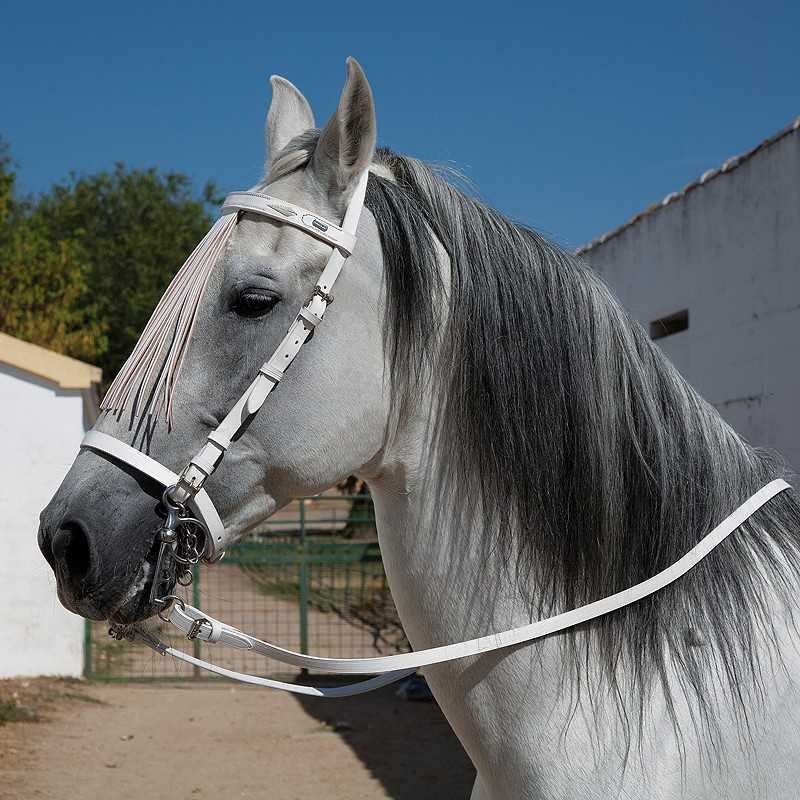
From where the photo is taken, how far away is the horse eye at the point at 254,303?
5.16 ft

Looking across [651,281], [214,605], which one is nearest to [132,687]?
[214,605]

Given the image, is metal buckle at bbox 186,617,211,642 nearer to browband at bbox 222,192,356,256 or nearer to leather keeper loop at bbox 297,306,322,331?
leather keeper loop at bbox 297,306,322,331

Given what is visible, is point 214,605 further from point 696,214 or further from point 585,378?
point 585,378

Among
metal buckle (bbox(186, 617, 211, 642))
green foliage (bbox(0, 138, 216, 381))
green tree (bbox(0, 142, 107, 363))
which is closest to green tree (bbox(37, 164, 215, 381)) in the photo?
green foliage (bbox(0, 138, 216, 381))

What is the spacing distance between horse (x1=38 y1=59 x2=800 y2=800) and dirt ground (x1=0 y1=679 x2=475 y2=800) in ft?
15.5

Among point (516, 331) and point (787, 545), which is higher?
point (516, 331)

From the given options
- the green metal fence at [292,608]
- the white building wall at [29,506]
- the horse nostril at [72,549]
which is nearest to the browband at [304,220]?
the horse nostril at [72,549]

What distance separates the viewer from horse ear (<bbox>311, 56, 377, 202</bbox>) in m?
1.57

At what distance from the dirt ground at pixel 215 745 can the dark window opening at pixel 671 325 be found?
13.9 feet

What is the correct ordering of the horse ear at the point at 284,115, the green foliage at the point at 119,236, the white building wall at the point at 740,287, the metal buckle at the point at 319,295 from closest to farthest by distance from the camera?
the metal buckle at the point at 319,295, the horse ear at the point at 284,115, the white building wall at the point at 740,287, the green foliage at the point at 119,236

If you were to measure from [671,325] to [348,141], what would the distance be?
24.6ft

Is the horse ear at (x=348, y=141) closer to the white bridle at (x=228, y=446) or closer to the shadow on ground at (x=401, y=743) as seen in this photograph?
the white bridle at (x=228, y=446)

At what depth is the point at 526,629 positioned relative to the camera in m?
1.61

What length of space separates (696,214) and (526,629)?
7.05 m
